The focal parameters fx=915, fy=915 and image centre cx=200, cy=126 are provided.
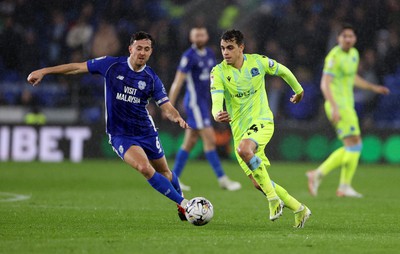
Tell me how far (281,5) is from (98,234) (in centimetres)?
1626

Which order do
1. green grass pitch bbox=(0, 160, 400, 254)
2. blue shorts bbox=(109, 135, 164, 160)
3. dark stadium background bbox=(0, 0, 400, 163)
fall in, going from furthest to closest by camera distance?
dark stadium background bbox=(0, 0, 400, 163) < blue shorts bbox=(109, 135, 164, 160) < green grass pitch bbox=(0, 160, 400, 254)

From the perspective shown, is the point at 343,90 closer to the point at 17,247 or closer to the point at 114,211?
the point at 114,211

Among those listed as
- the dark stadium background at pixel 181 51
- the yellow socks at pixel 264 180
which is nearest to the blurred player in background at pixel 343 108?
the yellow socks at pixel 264 180

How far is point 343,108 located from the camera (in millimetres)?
13992

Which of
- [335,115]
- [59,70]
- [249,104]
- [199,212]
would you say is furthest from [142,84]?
[335,115]

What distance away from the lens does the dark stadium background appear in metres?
20.9

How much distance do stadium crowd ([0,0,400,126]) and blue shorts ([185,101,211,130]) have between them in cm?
650

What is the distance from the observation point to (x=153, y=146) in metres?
10.0

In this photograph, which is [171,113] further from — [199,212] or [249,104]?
[199,212]

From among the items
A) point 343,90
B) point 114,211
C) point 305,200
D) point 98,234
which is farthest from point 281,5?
point 98,234

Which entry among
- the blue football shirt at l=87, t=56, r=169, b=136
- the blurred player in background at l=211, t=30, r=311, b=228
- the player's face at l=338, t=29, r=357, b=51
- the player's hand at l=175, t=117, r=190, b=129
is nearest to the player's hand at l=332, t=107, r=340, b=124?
the player's face at l=338, t=29, r=357, b=51

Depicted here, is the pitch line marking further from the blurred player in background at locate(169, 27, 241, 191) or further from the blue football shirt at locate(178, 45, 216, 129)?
the blue football shirt at locate(178, 45, 216, 129)

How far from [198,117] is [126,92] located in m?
5.28

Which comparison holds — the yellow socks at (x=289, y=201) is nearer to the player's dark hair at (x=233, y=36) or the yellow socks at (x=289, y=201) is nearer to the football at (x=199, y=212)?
the football at (x=199, y=212)
